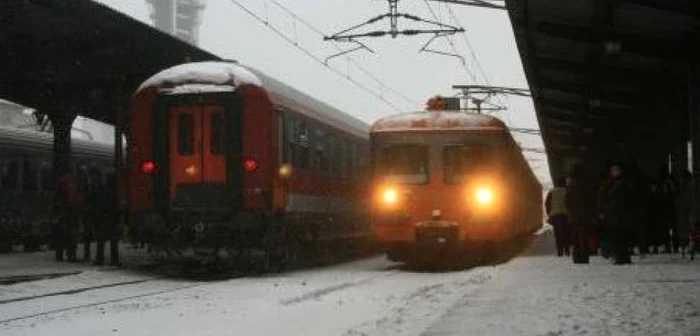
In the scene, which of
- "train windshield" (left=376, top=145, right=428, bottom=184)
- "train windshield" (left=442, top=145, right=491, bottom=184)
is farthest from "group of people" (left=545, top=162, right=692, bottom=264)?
"train windshield" (left=376, top=145, right=428, bottom=184)

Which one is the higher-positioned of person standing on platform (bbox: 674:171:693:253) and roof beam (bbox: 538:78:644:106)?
roof beam (bbox: 538:78:644:106)

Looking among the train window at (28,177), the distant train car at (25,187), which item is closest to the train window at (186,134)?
the distant train car at (25,187)

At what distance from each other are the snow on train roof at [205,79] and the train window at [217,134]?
1.51 feet

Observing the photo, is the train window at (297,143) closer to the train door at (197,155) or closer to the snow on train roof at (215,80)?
the snow on train roof at (215,80)

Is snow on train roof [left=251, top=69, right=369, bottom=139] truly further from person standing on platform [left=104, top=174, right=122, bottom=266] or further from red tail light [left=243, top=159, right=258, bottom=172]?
person standing on platform [left=104, top=174, right=122, bottom=266]

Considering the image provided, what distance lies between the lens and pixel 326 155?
1817cm

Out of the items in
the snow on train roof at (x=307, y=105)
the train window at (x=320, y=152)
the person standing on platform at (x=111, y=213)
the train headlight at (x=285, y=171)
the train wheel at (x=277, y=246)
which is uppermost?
the snow on train roof at (x=307, y=105)

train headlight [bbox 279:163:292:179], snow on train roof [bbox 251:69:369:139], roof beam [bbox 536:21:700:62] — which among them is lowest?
train headlight [bbox 279:163:292:179]

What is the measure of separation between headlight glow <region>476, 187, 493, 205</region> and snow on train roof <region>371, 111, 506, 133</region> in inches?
46.2

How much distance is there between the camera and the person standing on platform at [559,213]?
1756 centimetres

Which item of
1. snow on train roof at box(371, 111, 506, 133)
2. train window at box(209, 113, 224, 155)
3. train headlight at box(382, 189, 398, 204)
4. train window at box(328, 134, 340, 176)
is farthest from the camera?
train window at box(328, 134, 340, 176)

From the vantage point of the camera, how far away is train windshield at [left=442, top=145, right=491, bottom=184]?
53.1 feet

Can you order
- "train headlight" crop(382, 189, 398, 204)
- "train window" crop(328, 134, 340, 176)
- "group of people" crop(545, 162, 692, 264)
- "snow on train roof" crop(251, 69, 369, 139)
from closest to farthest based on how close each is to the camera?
"group of people" crop(545, 162, 692, 264) → "snow on train roof" crop(251, 69, 369, 139) → "train headlight" crop(382, 189, 398, 204) → "train window" crop(328, 134, 340, 176)

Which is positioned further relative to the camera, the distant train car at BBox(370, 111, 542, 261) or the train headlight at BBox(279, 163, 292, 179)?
the distant train car at BBox(370, 111, 542, 261)
